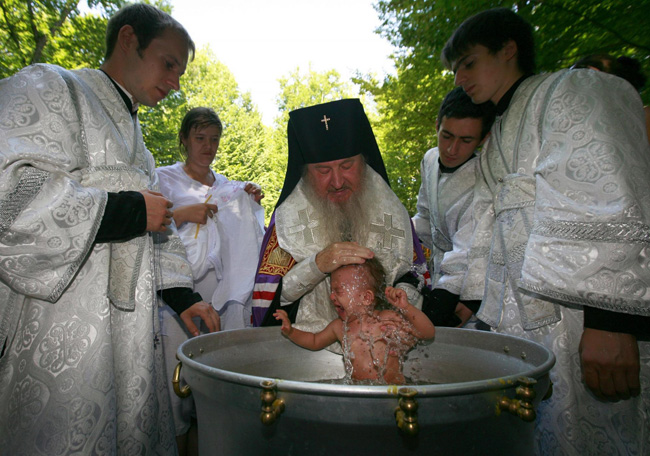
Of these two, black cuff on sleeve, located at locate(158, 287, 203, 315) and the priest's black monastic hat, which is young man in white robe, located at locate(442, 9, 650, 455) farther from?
black cuff on sleeve, located at locate(158, 287, 203, 315)

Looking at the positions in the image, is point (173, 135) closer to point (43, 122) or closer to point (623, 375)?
point (43, 122)

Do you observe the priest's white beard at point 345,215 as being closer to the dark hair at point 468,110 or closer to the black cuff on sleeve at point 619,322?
the dark hair at point 468,110

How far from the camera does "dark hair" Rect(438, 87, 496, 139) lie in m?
2.69

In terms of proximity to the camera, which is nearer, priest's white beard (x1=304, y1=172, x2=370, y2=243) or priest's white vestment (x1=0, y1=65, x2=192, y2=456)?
priest's white vestment (x1=0, y1=65, x2=192, y2=456)

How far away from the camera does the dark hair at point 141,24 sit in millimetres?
2279

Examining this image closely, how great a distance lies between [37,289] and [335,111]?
192cm

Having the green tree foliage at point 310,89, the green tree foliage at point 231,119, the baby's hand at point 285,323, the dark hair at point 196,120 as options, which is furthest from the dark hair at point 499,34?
the green tree foliage at point 310,89

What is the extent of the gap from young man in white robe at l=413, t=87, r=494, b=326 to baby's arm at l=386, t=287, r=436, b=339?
1.26 ft

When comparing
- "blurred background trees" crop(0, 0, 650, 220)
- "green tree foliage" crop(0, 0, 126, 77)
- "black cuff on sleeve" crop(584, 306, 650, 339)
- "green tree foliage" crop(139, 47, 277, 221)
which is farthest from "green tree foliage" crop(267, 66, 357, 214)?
"black cuff on sleeve" crop(584, 306, 650, 339)

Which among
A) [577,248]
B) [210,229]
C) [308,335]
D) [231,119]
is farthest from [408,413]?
[231,119]

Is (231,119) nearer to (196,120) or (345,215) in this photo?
(196,120)

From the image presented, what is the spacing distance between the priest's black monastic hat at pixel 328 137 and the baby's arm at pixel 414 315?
3.39 ft

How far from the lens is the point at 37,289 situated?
1.70m

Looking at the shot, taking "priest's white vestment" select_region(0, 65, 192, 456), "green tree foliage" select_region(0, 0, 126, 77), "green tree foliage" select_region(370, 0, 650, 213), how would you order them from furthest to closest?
1. "green tree foliage" select_region(0, 0, 126, 77)
2. "green tree foliage" select_region(370, 0, 650, 213)
3. "priest's white vestment" select_region(0, 65, 192, 456)
